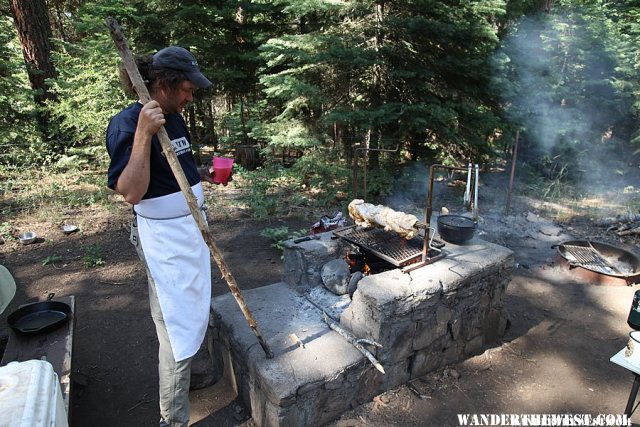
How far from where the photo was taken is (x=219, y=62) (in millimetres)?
10258

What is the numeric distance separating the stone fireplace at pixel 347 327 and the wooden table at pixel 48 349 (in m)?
1.09

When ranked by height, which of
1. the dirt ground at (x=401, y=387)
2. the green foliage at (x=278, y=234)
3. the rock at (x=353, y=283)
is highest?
the rock at (x=353, y=283)

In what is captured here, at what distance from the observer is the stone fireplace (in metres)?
2.71

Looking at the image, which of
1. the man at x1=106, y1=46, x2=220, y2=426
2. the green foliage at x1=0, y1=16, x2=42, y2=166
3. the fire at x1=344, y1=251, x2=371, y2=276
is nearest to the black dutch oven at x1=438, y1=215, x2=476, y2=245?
the fire at x1=344, y1=251, x2=371, y2=276

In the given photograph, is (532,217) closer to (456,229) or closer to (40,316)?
(456,229)

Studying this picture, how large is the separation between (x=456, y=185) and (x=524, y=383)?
6610mm

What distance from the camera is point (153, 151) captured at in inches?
84.6

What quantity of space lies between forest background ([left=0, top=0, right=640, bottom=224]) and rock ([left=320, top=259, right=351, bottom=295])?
12.2ft

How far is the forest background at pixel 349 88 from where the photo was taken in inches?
279

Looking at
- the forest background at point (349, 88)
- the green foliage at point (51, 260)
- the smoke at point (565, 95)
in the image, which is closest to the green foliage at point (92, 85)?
the forest background at point (349, 88)

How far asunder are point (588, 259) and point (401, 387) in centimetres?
424

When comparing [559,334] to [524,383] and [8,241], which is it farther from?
[8,241]

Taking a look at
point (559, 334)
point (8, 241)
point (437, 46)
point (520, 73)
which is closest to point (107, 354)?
point (8, 241)

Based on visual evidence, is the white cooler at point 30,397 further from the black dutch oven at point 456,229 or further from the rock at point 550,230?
the rock at point 550,230
